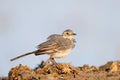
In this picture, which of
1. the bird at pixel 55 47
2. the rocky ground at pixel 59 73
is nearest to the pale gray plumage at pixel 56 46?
the bird at pixel 55 47

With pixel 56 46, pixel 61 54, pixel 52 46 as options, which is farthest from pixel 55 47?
pixel 61 54

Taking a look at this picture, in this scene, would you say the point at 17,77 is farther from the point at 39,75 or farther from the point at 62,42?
the point at 62,42

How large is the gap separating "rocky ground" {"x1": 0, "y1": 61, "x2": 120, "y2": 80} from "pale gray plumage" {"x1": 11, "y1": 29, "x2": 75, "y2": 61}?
2.05ft

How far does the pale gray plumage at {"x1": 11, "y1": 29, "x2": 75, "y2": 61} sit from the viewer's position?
15.9 metres

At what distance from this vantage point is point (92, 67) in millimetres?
15711

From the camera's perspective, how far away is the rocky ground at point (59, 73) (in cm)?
1418

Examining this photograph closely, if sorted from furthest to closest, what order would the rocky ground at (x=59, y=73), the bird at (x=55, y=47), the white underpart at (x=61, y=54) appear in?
1. the white underpart at (x=61, y=54)
2. the bird at (x=55, y=47)
3. the rocky ground at (x=59, y=73)

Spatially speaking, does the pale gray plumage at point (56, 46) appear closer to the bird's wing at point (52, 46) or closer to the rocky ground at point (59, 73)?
the bird's wing at point (52, 46)

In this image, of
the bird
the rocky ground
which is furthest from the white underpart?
the rocky ground

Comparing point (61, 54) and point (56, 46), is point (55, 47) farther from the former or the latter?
point (61, 54)

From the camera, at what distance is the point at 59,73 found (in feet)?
47.9

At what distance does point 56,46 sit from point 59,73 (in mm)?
1887

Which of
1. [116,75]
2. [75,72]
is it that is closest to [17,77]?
[75,72]

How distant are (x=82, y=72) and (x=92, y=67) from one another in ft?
2.20
